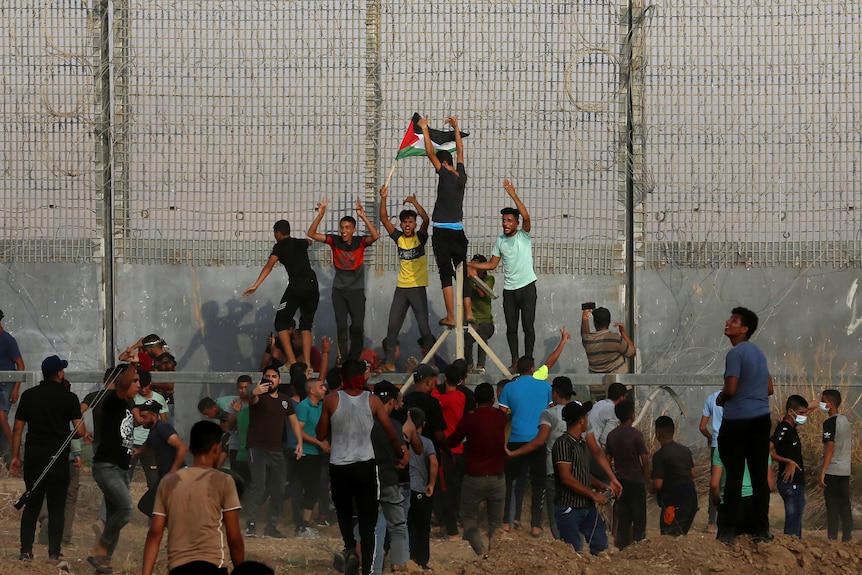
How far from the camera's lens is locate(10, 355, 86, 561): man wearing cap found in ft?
35.8

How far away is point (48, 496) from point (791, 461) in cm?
683

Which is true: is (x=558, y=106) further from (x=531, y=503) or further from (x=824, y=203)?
(x=531, y=503)

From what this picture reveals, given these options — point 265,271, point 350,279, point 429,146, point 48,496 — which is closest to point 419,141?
point 429,146

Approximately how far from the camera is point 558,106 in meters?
15.8

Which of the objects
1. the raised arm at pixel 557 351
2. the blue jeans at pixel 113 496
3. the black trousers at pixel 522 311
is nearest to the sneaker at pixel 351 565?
the blue jeans at pixel 113 496

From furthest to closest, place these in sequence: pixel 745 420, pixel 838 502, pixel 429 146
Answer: pixel 429 146, pixel 838 502, pixel 745 420

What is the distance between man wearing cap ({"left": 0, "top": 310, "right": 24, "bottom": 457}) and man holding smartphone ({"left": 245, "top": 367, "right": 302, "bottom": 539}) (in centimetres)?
320

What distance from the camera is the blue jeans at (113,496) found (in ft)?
35.3

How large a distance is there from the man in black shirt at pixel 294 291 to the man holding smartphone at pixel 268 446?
165 cm

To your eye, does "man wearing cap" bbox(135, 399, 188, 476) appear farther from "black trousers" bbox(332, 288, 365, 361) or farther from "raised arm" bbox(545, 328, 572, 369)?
"raised arm" bbox(545, 328, 572, 369)

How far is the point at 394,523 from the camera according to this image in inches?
404

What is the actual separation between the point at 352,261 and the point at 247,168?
7.00 feet

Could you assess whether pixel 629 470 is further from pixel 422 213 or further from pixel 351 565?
pixel 422 213

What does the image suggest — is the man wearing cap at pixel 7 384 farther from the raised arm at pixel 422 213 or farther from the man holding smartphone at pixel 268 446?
the raised arm at pixel 422 213
